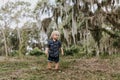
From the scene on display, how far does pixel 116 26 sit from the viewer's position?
21.3 meters

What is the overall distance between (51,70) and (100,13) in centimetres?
1208

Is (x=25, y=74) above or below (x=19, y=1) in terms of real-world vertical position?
below

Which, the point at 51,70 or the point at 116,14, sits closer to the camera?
the point at 51,70

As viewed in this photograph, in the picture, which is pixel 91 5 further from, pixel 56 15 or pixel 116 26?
pixel 56 15

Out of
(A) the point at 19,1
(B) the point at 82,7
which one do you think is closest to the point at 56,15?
(B) the point at 82,7

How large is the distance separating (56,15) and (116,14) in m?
6.03

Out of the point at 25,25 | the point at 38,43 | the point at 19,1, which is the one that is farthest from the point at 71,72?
the point at 38,43

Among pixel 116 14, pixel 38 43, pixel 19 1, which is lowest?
pixel 38 43

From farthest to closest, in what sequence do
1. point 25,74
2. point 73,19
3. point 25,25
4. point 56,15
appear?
point 25,25
point 56,15
point 73,19
point 25,74

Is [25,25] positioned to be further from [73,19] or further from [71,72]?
[71,72]

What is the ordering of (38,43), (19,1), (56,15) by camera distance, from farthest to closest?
Result: (38,43), (19,1), (56,15)

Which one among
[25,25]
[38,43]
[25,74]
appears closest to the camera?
[25,74]

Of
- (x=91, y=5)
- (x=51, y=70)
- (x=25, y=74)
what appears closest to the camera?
(x=25, y=74)

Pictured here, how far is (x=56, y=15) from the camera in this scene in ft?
82.4
